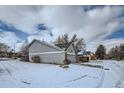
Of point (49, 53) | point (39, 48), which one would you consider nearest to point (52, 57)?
point (49, 53)

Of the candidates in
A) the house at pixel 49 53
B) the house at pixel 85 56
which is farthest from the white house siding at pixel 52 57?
the house at pixel 85 56

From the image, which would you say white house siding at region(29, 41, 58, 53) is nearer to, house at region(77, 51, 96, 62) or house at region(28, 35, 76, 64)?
house at region(28, 35, 76, 64)

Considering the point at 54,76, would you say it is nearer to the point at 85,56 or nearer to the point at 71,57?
the point at 71,57

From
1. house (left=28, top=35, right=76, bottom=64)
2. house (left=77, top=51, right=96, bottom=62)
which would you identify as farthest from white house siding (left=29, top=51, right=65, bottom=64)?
house (left=77, top=51, right=96, bottom=62)

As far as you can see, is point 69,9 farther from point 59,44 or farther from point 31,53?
point 31,53

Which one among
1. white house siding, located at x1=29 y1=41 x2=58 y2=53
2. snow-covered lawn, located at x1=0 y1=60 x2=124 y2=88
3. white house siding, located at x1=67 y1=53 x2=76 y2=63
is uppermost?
white house siding, located at x1=29 y1=41 x2=58 y2=53

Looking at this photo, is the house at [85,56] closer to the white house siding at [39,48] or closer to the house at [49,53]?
the house at [49,53]
